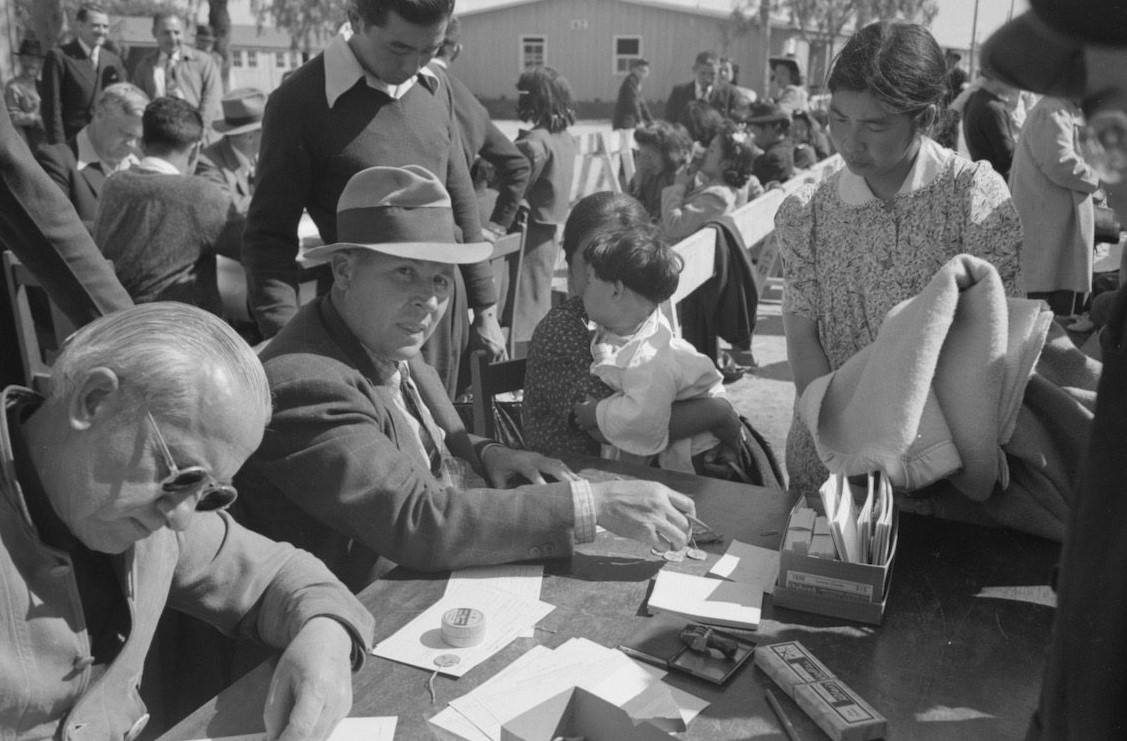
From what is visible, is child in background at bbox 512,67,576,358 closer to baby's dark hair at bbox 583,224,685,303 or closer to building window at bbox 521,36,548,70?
baby's dark hair at bbox 583,224,685,303

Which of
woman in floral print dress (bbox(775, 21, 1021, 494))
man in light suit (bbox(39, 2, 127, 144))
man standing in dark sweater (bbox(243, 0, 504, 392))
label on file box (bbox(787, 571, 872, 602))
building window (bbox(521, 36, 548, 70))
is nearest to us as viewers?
label on file box (bbox(787, 571, 872, 602))

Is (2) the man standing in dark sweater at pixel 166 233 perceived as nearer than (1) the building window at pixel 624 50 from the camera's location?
Yes

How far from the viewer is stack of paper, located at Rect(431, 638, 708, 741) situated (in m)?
1.56

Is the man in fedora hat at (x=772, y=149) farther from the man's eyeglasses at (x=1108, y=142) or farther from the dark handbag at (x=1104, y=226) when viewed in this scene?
the man's eyeglasses at (x=1108, y=142)

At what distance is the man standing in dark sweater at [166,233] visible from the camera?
4387 mm

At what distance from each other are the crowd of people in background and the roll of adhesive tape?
15 cm

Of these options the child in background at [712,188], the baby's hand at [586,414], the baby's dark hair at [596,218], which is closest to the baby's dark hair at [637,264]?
the baby's hand at [586,414]

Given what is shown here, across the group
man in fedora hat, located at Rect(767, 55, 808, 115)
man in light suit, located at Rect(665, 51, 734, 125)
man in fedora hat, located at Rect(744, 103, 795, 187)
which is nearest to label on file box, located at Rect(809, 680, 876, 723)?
man in fedora hat, located at Rect(744, 103, 795, 187)

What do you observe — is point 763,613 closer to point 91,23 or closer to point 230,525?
point 230,525

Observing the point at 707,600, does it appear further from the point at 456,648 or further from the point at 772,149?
the point at 772,149

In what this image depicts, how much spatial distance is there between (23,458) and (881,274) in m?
2.02

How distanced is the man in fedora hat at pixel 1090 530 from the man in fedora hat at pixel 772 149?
7.31 m

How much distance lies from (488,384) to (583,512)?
3.96 ft

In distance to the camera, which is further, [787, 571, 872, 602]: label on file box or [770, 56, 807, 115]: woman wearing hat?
[770, 56, 807, 115]: woman wearing hat
